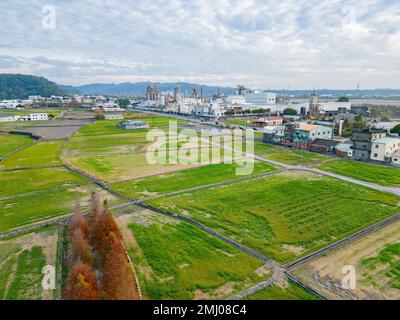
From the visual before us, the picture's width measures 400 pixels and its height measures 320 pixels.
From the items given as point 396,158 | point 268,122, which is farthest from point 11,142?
point 396,158

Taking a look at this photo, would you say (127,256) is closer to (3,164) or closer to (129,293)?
(129,293)

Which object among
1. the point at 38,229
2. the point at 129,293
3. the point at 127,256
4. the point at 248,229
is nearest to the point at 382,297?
the point at 248,229

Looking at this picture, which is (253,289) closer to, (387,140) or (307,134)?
(387,140)

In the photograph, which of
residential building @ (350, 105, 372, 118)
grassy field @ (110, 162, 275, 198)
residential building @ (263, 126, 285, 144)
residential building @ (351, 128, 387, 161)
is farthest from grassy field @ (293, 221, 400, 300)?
residential building @ (350, 105, 372, 118)

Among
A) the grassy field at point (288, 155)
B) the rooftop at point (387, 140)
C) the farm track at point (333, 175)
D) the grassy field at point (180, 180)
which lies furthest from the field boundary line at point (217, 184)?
the rooftop at point (387, 140)

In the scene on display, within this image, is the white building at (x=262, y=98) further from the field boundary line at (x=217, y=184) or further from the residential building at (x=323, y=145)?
the field boundary line at (x=217, y=184)

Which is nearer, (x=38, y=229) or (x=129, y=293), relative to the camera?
(x=129, y=293)
